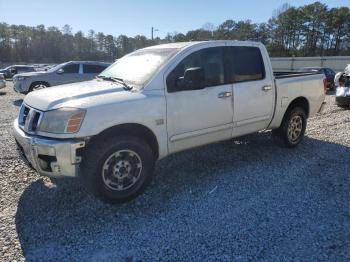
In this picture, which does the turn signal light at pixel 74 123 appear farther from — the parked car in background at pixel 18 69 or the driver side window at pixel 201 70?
the parked car in background at pixel 18 69

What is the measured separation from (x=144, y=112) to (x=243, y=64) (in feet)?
6.78

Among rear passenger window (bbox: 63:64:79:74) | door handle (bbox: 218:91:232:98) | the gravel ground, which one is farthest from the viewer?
rear passenger window (bbox: 63:64:79:74)

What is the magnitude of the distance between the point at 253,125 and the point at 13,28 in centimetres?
10705

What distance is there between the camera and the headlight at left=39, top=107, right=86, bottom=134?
11.6 ft

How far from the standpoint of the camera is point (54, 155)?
353 centimetres

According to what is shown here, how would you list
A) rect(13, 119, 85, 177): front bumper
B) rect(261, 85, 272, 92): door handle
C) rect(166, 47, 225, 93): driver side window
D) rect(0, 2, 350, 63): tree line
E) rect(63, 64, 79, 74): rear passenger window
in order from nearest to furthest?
rect(13, 119, 85, 177): front bumper, rect(166, 47, 225, 93): driver side window, rect(261, 85, 272, 92): door handle, rect(63, 64, 79, 74): rear passenger window, rect(0, 2, 350, 63): tree line

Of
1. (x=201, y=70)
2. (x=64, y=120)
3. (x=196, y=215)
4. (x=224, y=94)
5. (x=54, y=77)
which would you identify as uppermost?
(x=201, y=70)

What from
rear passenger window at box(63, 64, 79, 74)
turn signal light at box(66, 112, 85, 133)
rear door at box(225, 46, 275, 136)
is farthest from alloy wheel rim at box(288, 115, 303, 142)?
rear passenger window at box(63, 64, 79, 74)

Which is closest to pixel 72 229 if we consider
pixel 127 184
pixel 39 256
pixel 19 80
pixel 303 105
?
pixel 39 256

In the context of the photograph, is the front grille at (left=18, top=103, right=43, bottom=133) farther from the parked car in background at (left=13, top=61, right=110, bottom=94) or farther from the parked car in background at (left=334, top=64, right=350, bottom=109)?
the parked car in background at (left=13, top=61, right=110, bottom=94)

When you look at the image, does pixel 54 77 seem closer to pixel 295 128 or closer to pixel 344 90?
pixel 295 128

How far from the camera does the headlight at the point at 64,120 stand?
3.54 m

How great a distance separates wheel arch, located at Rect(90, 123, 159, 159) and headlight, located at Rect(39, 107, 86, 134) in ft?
0.84

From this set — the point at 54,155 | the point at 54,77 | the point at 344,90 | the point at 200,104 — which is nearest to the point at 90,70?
the point at 54,77
